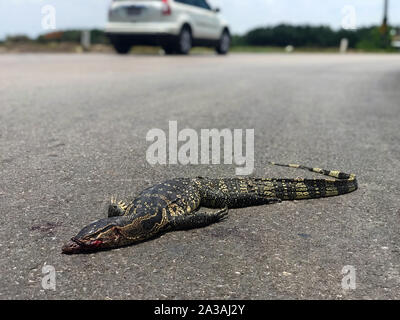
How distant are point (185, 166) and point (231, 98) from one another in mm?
4785

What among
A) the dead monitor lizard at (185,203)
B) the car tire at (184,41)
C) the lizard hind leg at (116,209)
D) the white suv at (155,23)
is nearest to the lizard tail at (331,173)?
the dead monitor lizard at (185,203)

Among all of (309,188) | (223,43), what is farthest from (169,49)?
(309,188)

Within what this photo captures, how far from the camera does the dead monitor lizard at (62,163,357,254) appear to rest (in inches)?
134

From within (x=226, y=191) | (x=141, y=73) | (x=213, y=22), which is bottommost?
(x=226, y=191)

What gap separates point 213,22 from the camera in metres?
21.8

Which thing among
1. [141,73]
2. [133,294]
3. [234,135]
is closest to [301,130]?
[234,135]

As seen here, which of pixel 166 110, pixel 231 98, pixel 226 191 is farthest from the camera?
pixel 231 98

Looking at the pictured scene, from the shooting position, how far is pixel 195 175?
5152 millimetres

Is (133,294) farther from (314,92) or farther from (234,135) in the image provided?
(314,92)

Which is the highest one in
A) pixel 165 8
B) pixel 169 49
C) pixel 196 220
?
pixel 165 8

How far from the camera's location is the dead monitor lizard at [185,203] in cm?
340

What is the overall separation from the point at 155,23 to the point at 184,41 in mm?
1908

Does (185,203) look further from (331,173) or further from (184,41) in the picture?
(184,41)

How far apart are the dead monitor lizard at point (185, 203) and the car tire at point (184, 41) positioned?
15018 millimetres
